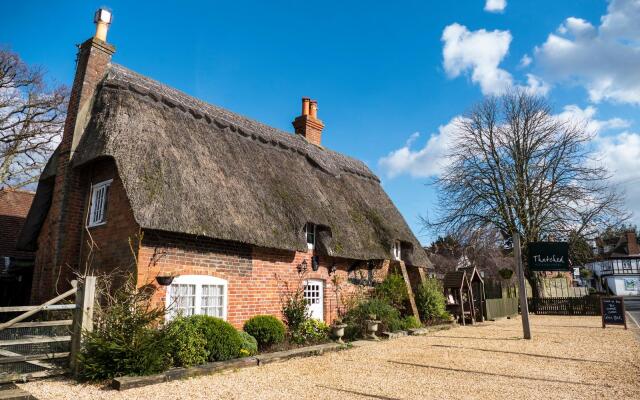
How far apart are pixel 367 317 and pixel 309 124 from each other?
984 cm

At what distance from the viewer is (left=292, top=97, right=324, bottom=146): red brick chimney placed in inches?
751

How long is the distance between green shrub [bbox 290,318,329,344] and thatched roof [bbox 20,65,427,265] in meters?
2.16

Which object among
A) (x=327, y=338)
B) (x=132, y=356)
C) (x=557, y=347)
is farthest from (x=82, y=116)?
(x=557, y=347)

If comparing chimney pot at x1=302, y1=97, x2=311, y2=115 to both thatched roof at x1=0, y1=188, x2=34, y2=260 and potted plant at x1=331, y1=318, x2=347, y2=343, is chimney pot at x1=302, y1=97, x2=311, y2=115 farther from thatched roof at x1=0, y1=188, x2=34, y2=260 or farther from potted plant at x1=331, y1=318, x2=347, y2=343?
thatched roof at x1=0, y1=188, x2=34, y2=260

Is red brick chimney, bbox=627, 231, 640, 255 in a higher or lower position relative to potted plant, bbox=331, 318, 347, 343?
higher

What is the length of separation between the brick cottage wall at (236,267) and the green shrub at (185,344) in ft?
4.14

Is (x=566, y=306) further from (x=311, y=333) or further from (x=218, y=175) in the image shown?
(x=218, y=175)

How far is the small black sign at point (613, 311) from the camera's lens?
15352mm

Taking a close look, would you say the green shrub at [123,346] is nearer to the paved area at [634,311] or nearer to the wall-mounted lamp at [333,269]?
the wall-mounted lamp at [333,269]

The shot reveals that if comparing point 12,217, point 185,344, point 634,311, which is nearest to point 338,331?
point 185,344

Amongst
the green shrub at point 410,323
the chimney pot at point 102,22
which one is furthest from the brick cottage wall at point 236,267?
the chimney pot at point 102,22

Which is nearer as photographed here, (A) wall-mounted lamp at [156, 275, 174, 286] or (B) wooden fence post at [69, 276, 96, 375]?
(B) wooden fence post at [69, 276, 96, 375]

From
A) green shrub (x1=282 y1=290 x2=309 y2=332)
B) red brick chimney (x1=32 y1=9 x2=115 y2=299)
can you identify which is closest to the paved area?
green shrub (x1=282 y1=290 x2=309 y2=332)

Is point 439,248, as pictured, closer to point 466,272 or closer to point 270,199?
point 466,272
